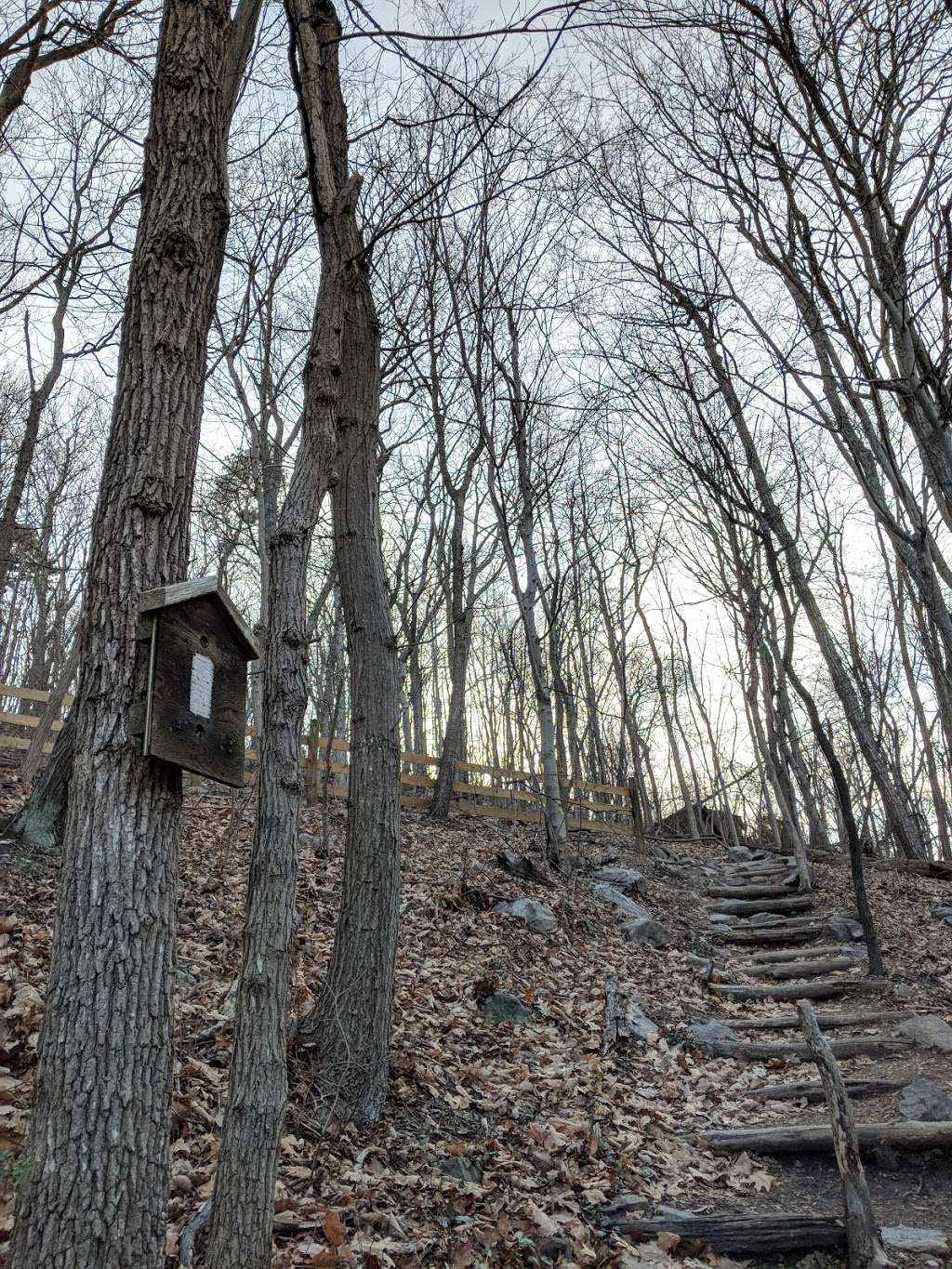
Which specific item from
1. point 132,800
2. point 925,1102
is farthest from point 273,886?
point 925,1102

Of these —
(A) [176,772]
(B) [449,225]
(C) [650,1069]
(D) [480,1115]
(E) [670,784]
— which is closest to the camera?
(A) [176,772]

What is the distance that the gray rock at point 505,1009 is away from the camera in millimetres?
5461

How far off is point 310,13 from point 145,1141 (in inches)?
207

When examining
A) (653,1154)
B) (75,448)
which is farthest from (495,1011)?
(75,448)

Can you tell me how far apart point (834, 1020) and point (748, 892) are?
16.1ft

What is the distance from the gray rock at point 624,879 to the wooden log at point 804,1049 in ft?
13.8

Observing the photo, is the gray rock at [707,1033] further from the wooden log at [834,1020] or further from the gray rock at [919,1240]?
the gray rock at [919,1240]

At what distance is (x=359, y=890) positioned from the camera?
4.26m

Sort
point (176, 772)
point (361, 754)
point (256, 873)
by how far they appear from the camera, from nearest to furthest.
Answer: point (176, 772) → point (256, 873) → point (361, 754)

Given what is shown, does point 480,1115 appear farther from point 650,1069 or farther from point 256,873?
point 256,873

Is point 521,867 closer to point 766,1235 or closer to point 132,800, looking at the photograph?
point 766,1235

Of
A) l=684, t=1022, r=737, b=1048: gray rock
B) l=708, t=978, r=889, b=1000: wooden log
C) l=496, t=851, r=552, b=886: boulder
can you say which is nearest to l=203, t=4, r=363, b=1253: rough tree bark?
l=684, t=1022, r=737, b=1048: gray rock

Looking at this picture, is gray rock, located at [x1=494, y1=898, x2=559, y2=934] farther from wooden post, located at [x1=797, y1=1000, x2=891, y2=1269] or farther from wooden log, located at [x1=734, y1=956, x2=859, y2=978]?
wooden post, located at [x1=797, y1=1000, x2=891, y2=1269]

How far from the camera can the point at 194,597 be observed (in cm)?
217
